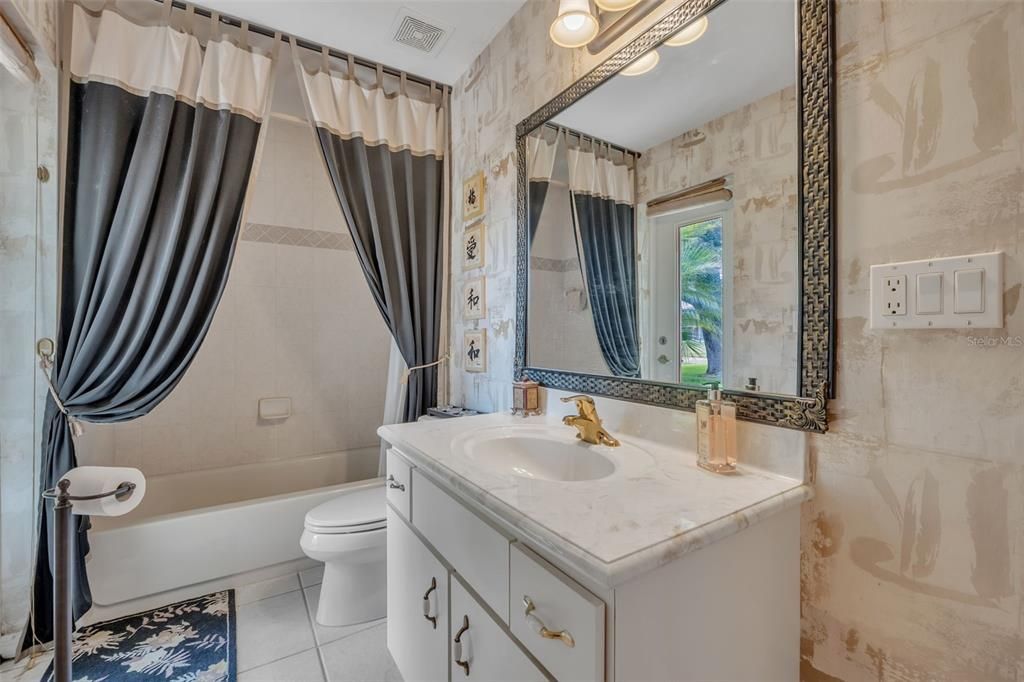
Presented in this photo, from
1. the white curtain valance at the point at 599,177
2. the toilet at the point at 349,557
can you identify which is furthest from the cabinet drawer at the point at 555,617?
the toilet at the point at 349,557

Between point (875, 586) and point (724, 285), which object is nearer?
point (875, 586)

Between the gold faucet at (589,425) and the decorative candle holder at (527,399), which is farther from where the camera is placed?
the decorative candle holder at (527,399)

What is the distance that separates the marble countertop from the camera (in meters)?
0.60

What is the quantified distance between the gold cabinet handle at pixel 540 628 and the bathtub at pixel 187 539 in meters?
1.61

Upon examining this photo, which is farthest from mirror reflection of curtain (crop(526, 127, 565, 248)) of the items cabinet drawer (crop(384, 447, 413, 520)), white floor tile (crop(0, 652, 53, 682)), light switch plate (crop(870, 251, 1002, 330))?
white floor tile (crop(0, 652, 53, 682))

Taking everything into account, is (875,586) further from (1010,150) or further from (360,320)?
(360,320)

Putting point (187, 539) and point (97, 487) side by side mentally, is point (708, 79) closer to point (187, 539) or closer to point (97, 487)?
point (97, 487)

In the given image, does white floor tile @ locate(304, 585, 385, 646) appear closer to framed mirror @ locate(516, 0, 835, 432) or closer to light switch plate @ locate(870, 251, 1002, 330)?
framed mirror @ locate(516, 0, 835, 432)

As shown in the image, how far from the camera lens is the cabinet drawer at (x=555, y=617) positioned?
591 mm

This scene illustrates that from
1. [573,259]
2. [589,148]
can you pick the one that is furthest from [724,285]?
[589,148]

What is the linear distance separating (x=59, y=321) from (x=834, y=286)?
7.68 ft

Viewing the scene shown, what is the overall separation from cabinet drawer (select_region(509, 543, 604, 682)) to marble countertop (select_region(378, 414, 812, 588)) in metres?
0.06

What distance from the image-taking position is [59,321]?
4.94 ft

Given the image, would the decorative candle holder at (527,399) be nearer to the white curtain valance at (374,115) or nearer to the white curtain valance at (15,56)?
the white curtain valance at (374,115)
